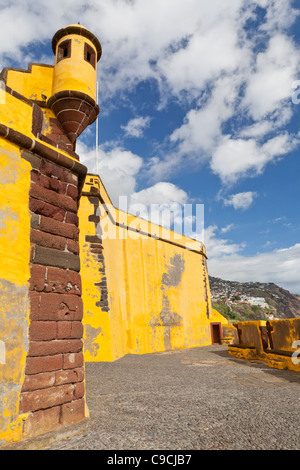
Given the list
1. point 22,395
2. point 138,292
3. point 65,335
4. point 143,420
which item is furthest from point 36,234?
point 138,292

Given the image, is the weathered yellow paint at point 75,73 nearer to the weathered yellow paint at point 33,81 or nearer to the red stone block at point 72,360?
the weathered yellow paint at point 33,81

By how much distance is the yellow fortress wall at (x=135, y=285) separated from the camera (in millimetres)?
8617

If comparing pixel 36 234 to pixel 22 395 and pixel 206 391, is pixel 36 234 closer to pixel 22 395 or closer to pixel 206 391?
pixel 22 395

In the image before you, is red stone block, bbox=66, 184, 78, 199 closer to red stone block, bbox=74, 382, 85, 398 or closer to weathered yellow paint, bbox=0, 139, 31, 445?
weathered yellow paint, bbox=0, 139, 31, 445

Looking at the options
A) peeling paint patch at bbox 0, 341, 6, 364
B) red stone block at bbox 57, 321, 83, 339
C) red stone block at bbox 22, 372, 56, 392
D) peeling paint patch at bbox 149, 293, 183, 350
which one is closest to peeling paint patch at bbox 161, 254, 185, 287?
peeling paint patch at bbox 149, 293, 183, 350

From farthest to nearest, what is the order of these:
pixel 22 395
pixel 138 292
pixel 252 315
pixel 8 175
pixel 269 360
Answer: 1. pixel 252 315
2. pixel 138 292
3. pixel 269 360
4. pixel 8 175
5. pixel 22 395

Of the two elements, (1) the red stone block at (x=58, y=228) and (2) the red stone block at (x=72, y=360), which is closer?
(2) the red stone block at (x=72, y=360)

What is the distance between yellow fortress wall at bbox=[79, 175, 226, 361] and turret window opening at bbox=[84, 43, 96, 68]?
4245mm

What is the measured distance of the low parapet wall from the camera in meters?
6.03

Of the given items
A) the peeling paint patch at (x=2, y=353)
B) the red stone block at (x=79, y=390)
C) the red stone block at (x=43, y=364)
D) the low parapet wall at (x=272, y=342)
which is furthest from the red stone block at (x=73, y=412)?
the low parapet wall at (x=272, y=342)

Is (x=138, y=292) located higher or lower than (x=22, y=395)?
higher

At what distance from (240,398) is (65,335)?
2.60 metres

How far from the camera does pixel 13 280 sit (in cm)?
268

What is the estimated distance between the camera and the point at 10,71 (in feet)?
18.6
